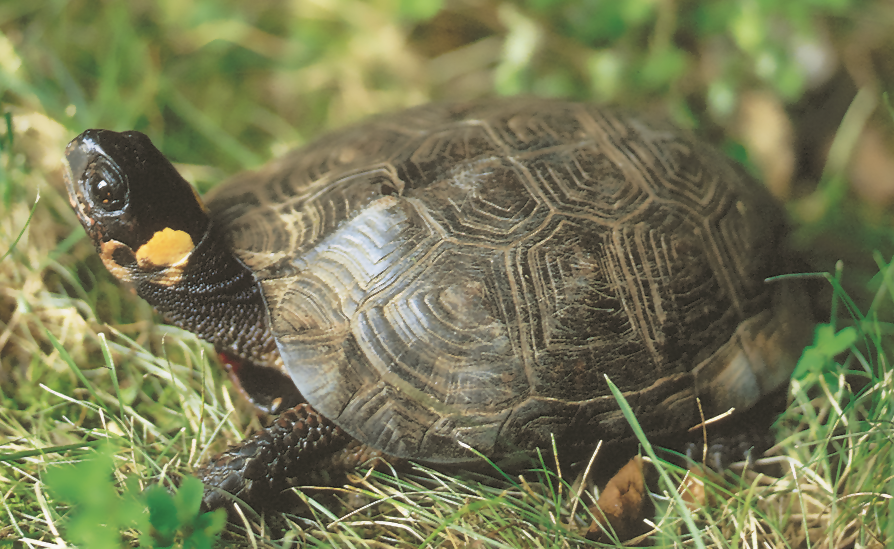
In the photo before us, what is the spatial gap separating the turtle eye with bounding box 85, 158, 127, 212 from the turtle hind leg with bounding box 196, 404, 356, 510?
81 centimetres

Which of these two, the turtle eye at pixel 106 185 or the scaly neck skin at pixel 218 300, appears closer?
the turtle eye at pixel 106 185

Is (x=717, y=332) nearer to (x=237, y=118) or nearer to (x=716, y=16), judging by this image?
(x=716, y=16)

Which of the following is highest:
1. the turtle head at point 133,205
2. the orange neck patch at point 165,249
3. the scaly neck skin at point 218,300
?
the turtle head at point 133,205

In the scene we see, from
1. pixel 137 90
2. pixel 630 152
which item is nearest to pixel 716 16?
pixel 630 152

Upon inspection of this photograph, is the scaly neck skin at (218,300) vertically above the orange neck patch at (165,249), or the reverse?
the orange neck patch at (165,249)

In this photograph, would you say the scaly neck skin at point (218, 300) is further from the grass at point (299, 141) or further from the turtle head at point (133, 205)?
the grass at point (299, 141)

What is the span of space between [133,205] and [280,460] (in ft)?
2.86

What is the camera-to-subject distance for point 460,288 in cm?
159

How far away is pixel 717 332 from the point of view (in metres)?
1.75

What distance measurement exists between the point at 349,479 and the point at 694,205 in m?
1.43

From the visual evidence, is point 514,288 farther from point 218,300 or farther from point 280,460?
point 218,300

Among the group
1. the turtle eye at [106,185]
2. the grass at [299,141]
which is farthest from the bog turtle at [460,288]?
the grass at [299,141]

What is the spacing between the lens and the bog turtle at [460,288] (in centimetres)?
158

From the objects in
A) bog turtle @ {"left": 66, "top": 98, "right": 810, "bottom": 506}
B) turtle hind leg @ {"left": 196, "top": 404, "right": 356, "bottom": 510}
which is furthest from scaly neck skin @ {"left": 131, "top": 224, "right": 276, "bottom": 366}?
turtle hind leg @ {"left": 196, "top": 404, "right": 356, "bottom": 510}
